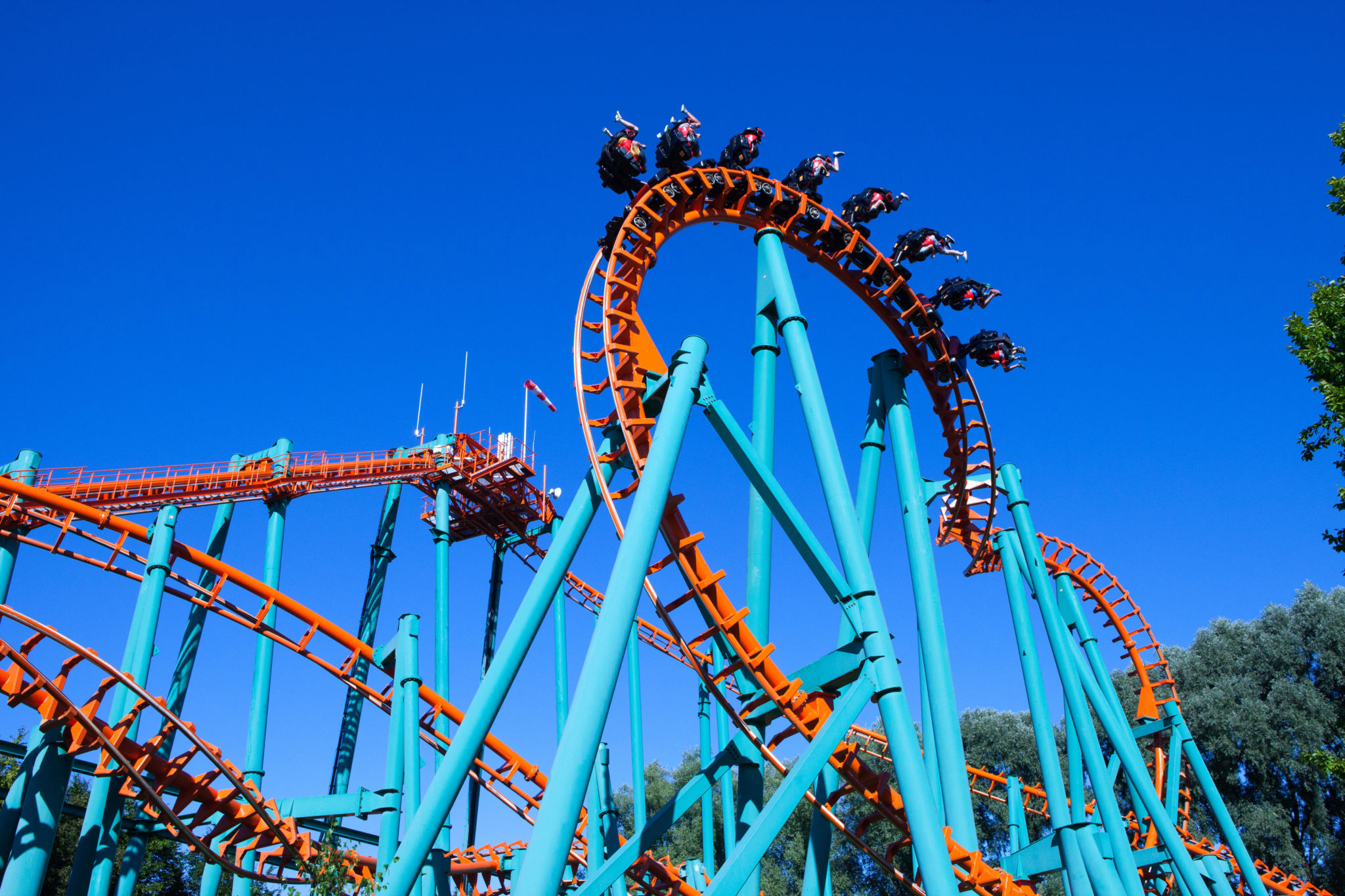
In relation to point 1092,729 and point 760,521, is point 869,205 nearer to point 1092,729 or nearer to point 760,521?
point 760,521

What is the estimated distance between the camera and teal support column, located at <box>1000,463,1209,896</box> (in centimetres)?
1080

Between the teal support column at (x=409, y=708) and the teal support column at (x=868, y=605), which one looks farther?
the teal support column at (x=409, y=708)

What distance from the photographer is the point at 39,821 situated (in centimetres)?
869

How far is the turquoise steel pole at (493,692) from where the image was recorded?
→ 6.07m

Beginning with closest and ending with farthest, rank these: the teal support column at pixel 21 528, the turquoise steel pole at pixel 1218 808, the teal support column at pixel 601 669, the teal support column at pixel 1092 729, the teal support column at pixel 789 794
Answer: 1. the teal support column at pixel 601 669
2. the teal support column at pixel 789 794
3. the teal support column at pixel 1092 729
4. the teal support column at pixel 21 528
5. the turquoise steel pole at pixel 1218 808

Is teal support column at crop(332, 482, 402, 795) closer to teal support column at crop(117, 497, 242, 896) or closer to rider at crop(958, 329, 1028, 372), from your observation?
teal support column at crop(117, 497, 242, 896)

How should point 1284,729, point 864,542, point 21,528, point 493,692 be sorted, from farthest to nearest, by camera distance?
1. point 1284,729
2. point 21,528
3. point 864,542
4. point 493,692

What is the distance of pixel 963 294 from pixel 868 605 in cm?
549

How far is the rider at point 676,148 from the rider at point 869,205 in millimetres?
2106

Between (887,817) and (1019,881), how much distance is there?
2.41m

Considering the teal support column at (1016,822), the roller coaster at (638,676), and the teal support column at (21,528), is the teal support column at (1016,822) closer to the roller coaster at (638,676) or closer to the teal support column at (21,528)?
the roller coaster at (638,676)

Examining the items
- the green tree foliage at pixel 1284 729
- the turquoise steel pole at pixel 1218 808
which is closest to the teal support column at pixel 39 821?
the turquoise steel pole at pixel 1218 808

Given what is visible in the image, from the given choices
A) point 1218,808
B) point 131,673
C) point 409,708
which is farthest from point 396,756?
point 1218,808

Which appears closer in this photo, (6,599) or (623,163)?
(623,163)
